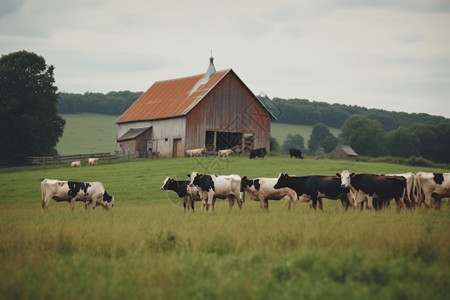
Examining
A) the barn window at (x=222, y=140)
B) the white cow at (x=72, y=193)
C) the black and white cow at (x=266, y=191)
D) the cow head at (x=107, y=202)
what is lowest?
the cow head at (x=107, y=202)

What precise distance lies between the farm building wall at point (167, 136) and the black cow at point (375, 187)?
95.4 ft

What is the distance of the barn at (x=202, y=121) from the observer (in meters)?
48.0

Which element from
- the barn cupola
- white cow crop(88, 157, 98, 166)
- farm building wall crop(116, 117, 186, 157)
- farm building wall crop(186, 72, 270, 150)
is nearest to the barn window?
farm building wall crop(186, 72, 270, 150)

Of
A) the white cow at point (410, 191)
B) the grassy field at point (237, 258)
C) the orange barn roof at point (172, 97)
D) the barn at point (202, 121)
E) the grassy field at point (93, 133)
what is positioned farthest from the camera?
the grassy field at point (93, 133)

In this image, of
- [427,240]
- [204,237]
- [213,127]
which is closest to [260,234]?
[204,237]

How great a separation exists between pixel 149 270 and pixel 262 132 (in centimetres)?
4196

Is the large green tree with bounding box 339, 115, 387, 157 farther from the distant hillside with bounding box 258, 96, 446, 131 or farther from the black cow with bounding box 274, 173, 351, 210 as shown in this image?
the black cow with bounding box 274, 173, 351, 210

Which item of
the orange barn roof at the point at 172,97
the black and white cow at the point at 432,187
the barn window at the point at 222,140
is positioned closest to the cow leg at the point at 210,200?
the black and white cow at the point at 432,187

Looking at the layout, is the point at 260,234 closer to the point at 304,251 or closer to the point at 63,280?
the point at 304,251

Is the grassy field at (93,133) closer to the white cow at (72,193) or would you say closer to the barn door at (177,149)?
the barn door at (177,149)

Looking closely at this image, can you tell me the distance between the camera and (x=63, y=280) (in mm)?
8492

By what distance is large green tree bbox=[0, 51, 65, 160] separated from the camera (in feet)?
184

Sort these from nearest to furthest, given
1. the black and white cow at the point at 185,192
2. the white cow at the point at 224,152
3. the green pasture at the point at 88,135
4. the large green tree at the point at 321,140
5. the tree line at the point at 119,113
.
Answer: the black and white cow at the point at 185,192 < the white cow at the point at 224,152 < the tree line at the point at 119,113 < the green pasture at the point at 88,135 < the large green tree at the point at 321,140

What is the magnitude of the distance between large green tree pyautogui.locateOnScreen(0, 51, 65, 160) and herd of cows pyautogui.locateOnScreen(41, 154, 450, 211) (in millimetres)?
36202
